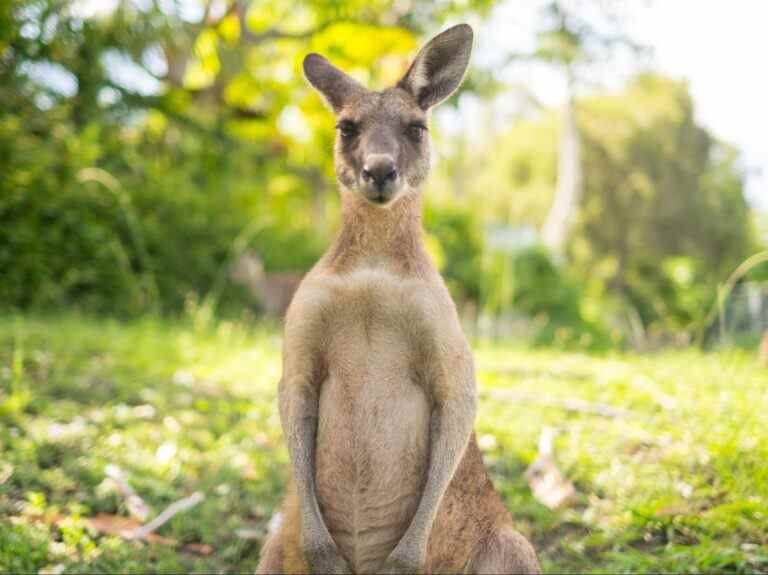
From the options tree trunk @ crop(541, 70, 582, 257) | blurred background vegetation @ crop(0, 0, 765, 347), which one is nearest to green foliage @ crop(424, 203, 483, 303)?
blurred background vegetation @ crop(0, 0, 765, 347)

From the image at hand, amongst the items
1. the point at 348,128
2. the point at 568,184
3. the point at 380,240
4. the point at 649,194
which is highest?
the point at 649,194

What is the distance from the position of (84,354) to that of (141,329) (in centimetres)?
171

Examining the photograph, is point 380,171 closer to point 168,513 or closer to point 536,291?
point 168,513

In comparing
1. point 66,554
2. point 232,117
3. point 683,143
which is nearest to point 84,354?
point 66,554

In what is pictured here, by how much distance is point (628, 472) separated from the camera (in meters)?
3.68

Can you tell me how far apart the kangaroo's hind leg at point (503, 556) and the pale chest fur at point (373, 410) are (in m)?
0.28

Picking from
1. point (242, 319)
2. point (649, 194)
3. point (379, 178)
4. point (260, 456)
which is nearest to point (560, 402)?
point (260, 456)

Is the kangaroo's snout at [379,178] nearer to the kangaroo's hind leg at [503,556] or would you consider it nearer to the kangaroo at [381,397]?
the kangaroo at [381,397]

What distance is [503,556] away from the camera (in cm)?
241

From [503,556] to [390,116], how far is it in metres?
1.50

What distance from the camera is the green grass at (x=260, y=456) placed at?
9.99 ft

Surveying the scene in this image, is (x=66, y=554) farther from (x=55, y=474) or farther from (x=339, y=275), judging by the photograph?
(x=339, y=275)

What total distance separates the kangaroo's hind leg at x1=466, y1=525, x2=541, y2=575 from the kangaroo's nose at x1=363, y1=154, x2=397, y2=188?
1.23 meters

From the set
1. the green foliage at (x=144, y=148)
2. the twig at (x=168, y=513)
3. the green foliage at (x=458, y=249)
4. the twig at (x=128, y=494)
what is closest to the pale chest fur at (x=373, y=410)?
the twig at (x=168, y=513)
